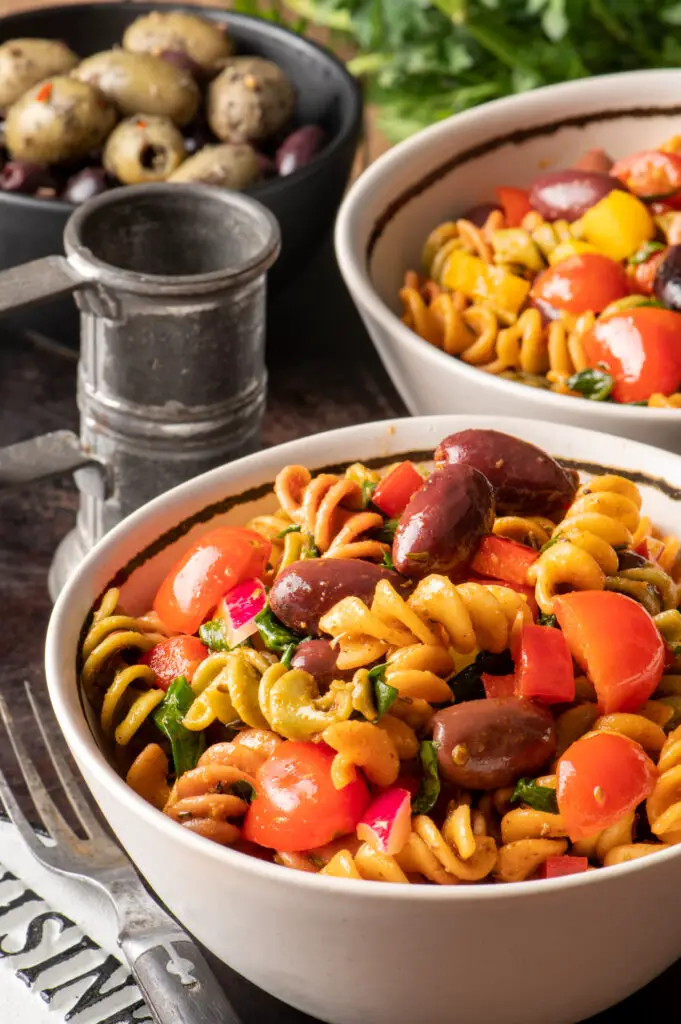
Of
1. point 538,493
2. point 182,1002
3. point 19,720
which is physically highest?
point 538,493

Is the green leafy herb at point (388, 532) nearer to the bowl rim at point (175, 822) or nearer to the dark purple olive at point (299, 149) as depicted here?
the bowl rim at point (175, 822)

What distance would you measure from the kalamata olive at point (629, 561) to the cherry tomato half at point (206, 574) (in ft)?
0.87

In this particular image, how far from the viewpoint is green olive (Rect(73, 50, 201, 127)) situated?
1.64 m

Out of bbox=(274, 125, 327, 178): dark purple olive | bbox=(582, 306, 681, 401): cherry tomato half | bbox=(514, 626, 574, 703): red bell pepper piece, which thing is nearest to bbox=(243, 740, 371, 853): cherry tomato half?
bbox=(514, 626, 574, 703): red bell pepper piece

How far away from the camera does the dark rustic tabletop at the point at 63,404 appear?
1305mm

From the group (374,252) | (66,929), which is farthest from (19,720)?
(374,252)

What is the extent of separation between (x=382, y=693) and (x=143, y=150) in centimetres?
89

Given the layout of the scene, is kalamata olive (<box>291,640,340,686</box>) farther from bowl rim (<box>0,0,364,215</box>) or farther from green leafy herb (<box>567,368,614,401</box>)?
bowl rim (<box>0,0,364,215</box>)

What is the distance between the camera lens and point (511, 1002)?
2.85ft

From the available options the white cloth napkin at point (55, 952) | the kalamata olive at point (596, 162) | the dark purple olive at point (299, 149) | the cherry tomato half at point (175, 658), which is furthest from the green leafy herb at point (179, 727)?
the kalamata olive at point (596, 162)

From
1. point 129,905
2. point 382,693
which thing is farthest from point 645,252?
point 129,905

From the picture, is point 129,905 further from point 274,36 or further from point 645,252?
point 274,36

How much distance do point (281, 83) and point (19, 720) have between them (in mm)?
863

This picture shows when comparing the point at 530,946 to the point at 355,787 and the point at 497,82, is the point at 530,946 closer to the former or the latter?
the point at 355,787
